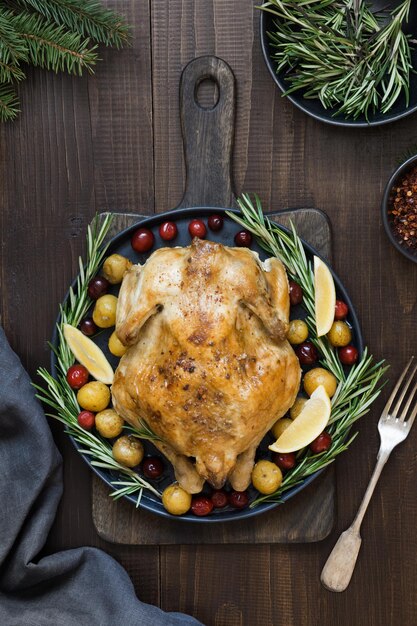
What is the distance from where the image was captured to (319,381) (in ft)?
7.69

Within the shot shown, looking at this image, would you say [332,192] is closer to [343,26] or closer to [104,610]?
[343,26]

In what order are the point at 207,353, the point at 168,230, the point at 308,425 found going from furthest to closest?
the point at 168,230, the point at 308,425, the point at 207,353

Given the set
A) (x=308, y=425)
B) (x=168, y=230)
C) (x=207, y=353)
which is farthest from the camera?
(x=168, y=230)

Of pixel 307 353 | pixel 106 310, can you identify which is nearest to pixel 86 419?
pixel 106 310

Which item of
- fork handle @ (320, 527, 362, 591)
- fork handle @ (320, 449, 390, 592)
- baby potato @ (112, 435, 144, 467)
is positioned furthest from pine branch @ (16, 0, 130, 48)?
fork handle @ (320, 527, 362, 591)

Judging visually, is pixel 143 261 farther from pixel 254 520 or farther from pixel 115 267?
pixel 254 520

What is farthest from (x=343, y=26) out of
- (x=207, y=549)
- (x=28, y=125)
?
(x=207, y=549)

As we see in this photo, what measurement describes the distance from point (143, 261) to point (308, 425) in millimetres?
677

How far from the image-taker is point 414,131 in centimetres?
245

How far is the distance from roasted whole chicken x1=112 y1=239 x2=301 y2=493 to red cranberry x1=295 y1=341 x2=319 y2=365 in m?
0.15

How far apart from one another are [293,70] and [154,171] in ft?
1.66

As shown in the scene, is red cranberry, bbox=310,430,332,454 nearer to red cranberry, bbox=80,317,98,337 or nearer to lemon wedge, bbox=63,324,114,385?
lemon wedge, bbox=63,324,114,385

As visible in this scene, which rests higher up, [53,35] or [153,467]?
[53,35]

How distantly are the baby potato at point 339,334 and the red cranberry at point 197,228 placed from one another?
461 millimetres
